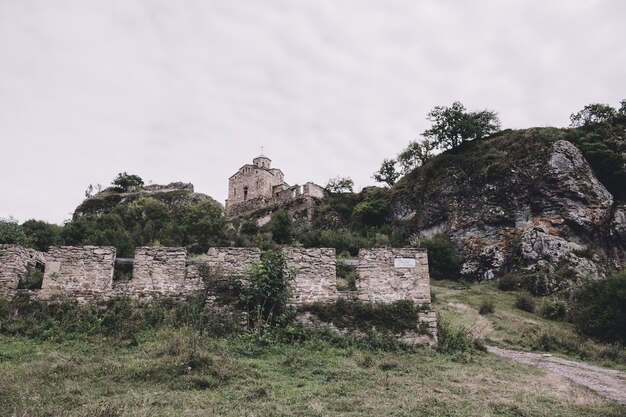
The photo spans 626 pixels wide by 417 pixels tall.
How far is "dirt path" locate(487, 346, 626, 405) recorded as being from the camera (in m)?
11.0

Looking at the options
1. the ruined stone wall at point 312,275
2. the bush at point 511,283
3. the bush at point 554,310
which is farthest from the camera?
the bush at point 511,283

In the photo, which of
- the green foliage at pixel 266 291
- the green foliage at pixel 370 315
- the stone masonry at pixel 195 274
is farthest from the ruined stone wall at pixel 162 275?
the green foliage at pixel 370 315

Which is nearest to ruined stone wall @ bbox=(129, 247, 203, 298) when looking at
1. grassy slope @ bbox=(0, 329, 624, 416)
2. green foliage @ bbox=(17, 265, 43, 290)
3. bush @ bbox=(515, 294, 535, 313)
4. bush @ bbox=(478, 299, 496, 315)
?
grassy slope @ bbox=(0, 329, 624, 416)

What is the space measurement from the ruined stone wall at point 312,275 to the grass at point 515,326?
16.9ft

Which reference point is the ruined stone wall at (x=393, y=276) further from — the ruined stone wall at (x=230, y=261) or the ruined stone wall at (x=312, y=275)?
the ruined stone wall at (x=230, y=261)

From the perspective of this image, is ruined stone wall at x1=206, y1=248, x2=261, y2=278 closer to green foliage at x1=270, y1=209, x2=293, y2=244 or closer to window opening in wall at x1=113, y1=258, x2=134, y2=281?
window opening in wall at x1=113, y1=258, x2=134, y2=281

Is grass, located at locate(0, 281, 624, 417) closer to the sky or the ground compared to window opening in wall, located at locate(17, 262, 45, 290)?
closer to the ground

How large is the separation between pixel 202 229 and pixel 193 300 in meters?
23.6

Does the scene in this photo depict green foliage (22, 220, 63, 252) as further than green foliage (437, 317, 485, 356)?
Yes

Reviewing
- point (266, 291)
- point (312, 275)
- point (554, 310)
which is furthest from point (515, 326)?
point (266, 291)

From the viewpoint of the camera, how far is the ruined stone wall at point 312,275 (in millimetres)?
13844

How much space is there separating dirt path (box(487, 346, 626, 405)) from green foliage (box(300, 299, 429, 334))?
11.2ft

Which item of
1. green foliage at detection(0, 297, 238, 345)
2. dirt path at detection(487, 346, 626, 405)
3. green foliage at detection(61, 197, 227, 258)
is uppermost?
green foliage at detection(61, 197, 227, 258)

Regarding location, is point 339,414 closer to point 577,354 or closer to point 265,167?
point 577,354
